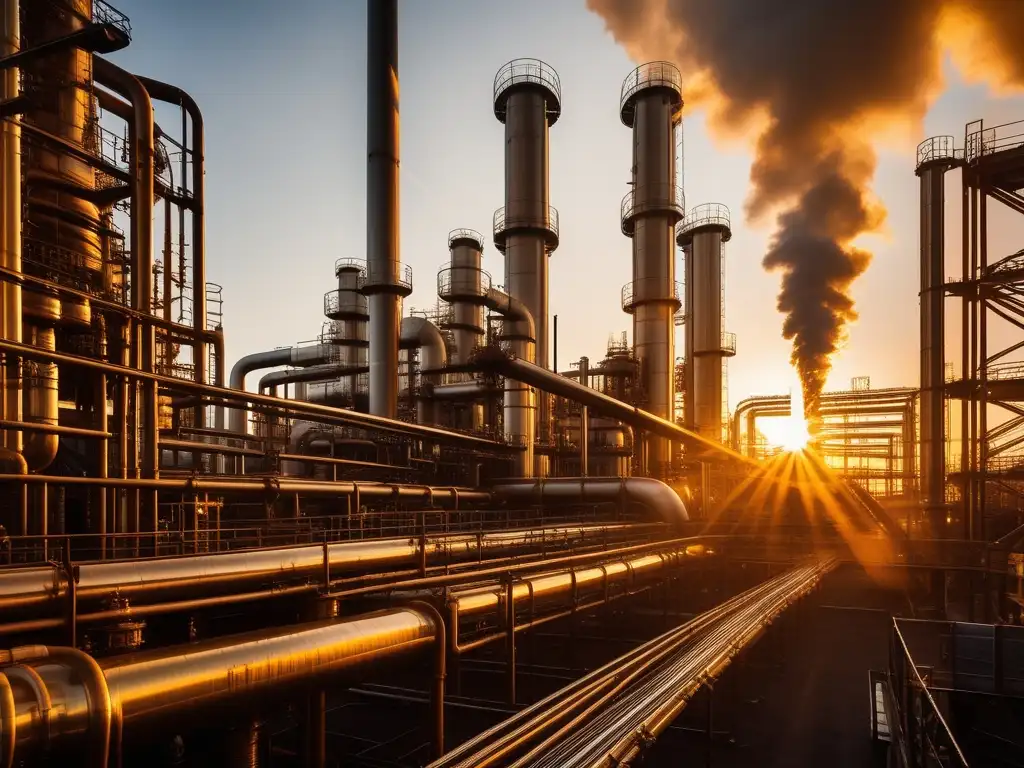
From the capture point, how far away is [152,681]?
14.3ft

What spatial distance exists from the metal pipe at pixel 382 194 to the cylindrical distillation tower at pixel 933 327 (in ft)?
62.2

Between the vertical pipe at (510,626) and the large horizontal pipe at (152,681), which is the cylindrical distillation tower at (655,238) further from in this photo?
the large horizontal pipe at (152,681)

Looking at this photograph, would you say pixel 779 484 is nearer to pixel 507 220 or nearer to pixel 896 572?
pixel 896 572

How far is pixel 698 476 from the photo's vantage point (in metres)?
Answer: 36.1

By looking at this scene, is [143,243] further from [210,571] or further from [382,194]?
[382,194]

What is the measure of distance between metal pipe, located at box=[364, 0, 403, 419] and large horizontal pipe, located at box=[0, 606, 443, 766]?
16117mm

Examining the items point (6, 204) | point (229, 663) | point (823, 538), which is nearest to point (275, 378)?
point (6, 204)

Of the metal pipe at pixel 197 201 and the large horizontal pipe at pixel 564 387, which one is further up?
the metal pipe at pixel 197 201

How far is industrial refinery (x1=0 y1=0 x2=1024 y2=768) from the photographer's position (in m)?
6.07

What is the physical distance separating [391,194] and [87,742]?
1994 cm

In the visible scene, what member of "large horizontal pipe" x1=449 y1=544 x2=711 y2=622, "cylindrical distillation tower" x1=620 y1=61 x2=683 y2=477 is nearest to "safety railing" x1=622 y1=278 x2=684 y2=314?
"cylindrical distillation tower" x1=620 y1=61 x2=683 y2=477

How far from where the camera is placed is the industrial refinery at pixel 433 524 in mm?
6070

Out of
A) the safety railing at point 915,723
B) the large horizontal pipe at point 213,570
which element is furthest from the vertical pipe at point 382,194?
Answer: the safety railing at point 915,723

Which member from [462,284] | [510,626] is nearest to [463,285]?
[462,284]
